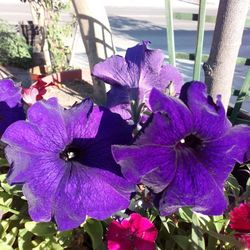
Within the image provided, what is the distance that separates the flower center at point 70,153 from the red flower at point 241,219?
33cm

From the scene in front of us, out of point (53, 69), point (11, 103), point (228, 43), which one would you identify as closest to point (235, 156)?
point (11, 103)

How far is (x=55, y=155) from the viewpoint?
70cm

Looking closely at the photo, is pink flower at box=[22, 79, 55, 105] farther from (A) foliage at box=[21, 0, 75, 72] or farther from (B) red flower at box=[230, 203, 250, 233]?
(A) foliage at box=[21, 0, 75, 72]

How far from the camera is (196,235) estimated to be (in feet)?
2.93

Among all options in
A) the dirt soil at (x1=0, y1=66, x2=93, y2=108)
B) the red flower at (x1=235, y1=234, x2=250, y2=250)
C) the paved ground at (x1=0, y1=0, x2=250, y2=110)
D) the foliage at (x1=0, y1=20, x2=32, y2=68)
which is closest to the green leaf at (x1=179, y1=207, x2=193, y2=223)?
the red flower at (x1=235, y1=234, x2=250, y2=250)

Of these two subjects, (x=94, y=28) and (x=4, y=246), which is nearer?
(x=4, y=246)

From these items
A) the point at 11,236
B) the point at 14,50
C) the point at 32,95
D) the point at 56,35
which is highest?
the point at 32,95

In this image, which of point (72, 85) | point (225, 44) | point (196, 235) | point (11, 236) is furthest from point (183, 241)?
point (72, 85)

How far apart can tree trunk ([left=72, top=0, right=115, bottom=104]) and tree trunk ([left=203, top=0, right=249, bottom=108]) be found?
1.64 m

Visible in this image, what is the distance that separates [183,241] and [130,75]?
0.39 m

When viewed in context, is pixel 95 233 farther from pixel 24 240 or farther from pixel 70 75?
pixel 70 75

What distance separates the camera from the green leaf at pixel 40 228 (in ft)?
3.10

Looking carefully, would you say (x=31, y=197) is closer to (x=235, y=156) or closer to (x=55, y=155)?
(x=55, y=155)

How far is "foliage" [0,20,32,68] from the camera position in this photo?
696 cm
